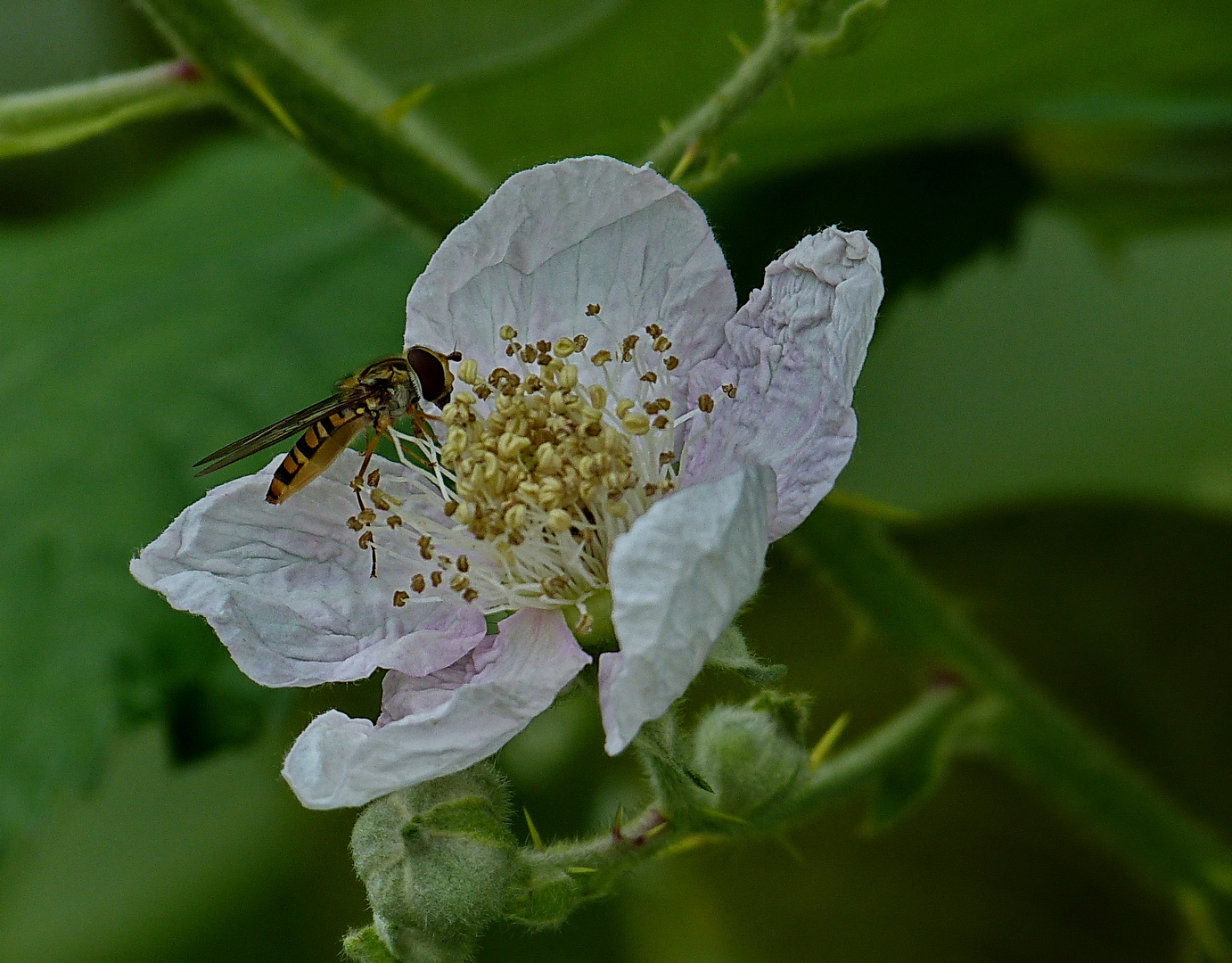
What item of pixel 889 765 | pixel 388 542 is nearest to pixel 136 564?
pixel 388 542

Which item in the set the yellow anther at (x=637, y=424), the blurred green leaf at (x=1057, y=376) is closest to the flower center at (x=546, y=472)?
the yellow anther at (x=637, y=424)

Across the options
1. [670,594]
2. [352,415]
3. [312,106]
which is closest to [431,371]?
[352,415]

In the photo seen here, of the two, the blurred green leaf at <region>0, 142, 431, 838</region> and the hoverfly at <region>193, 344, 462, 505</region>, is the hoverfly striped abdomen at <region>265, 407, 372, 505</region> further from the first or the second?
the blurred green leaf at <region>0, 142, 431, 838</region>

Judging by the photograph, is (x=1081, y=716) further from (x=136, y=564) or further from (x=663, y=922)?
(x=136, y=564)

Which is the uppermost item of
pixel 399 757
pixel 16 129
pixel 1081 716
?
pixel 16 129

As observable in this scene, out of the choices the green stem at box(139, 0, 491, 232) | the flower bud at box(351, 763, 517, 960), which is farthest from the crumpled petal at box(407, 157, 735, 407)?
the flower bud at box(351, 763, 517, 960)

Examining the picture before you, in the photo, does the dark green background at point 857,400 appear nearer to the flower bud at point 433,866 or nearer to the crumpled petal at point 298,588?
the crumpled petal at point 298,588
